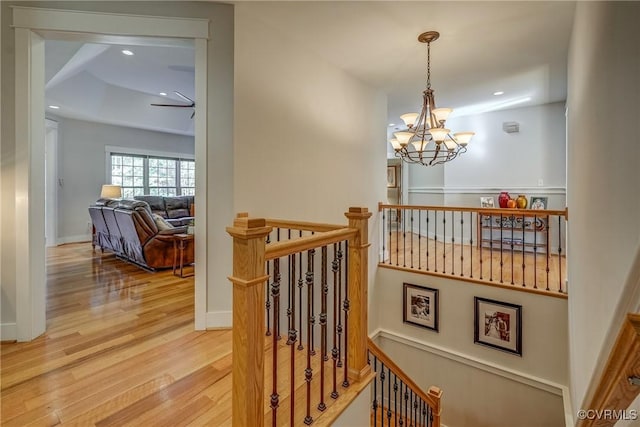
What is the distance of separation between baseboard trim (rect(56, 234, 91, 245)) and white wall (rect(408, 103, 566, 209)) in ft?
26.2

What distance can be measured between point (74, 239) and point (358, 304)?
7.62 m

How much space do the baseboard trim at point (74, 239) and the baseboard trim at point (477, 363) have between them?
682 cm

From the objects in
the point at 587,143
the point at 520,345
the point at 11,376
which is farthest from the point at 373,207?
the point at 11,376

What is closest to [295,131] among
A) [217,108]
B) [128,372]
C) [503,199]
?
[217,108]

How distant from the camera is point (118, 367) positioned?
1.98m

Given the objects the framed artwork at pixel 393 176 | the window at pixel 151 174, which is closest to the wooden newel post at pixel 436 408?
the framed artwork at pixel 393 176

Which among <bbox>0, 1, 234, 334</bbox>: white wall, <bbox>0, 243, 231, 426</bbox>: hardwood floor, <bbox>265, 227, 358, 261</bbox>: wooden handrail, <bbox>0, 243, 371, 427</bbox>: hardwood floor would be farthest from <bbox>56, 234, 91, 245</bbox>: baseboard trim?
<bbox>265, 227, 358, 261</bbox>: wooden handrail

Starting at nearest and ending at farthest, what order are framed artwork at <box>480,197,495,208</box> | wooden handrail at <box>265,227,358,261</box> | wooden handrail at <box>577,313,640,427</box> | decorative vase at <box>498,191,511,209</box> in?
wooden handrail at <box>577,313,640,427</box> < wooden handrail at <box>265,227,358,261</box> < decorative vase at <box>498,191,511,209</box> < framed artwork at <box>480,197,495,208</box>

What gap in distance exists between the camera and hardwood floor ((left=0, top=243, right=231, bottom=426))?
5.15ft

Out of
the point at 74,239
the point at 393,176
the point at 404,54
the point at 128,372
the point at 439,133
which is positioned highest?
the point at 404,54

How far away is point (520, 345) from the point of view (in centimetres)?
355

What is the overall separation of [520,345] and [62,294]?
520 cm

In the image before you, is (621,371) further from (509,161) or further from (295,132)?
(509,161)

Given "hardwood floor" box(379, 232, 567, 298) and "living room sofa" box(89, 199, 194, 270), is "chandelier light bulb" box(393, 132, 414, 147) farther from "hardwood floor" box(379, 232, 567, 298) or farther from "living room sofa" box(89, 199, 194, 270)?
"living room sofa" box(89, 199, 194, 270)
